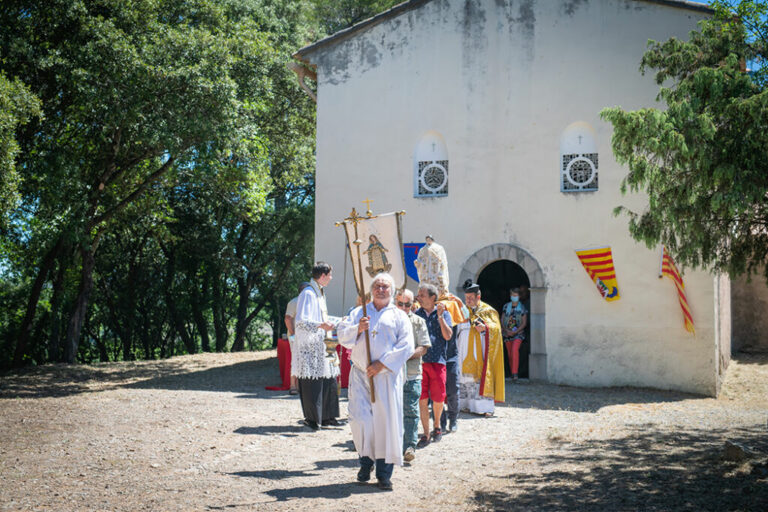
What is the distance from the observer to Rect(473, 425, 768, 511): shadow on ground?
17.9 feet

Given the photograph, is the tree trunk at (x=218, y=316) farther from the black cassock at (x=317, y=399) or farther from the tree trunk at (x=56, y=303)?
the black cassock at (x=317, y=399)

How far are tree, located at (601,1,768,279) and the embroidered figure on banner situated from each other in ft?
10.0

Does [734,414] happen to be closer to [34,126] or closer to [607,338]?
[607,338]

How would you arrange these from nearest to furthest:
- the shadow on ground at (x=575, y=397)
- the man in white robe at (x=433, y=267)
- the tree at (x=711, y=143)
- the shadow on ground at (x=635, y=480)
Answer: the shadow on ground at (x=635, y=480) → the tree at (x=711, y=143) → the man in white robe at (x=433, y=267) → the shadow on ground at (x=575, y=397)

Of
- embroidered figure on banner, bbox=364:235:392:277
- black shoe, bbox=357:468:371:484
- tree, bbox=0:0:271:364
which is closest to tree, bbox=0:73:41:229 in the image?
tree, bbox=0:0:271:364

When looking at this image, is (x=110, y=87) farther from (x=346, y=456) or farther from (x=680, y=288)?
(x=680, y=288)

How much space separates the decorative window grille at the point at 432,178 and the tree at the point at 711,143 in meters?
6.36

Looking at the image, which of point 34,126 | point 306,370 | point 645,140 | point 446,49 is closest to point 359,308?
point 306,370

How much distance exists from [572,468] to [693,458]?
1.26 m

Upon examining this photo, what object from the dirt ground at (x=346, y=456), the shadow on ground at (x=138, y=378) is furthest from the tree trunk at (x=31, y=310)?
the dirt ground at (x=346, y=456)

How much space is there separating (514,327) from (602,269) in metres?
1.86

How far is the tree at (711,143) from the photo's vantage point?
6.30 metres

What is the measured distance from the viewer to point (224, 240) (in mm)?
24500

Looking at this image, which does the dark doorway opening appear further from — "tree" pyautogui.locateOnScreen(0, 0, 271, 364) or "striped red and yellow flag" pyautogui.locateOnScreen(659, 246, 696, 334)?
"tree" pyautogui.locateOnScreen(0, 0, 271, 364)
